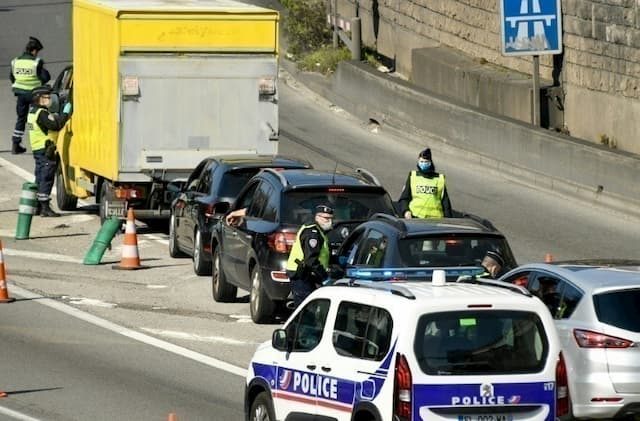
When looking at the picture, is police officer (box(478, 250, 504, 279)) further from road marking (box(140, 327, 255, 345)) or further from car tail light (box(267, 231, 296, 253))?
road marking (box(140, 327, 255, 345))

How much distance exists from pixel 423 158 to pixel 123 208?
6964 mm

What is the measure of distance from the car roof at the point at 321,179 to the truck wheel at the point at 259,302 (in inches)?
42.0

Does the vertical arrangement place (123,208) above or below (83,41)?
below

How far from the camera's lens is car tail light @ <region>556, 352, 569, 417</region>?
446 inches

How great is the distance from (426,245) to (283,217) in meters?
3.19

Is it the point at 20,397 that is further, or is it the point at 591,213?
the point at 591,213

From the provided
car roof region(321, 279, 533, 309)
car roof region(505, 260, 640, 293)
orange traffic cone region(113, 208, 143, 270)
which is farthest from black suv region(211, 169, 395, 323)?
car roof region(321, 279, 533, 309)

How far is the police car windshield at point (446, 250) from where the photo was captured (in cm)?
1633

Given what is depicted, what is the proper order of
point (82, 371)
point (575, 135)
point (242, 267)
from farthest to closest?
point (575, 135) < point (242, 267) < point (82, 371)

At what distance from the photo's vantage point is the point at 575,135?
30.8 metres

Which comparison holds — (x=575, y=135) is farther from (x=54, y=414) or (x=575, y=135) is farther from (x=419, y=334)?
(x=419, y=334)

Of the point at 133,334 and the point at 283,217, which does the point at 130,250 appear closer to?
the point at 133,334

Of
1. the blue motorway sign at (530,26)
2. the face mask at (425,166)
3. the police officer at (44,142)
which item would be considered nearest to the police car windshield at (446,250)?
the face mask at (425,166)

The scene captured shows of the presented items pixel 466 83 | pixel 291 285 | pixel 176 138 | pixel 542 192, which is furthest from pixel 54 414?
pixel 466 83
